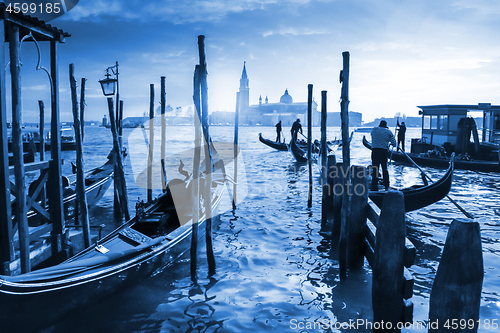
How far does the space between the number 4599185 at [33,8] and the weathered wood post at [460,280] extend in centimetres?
343

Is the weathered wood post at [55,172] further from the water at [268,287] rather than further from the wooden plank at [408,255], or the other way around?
the wooden plank at [408,255]

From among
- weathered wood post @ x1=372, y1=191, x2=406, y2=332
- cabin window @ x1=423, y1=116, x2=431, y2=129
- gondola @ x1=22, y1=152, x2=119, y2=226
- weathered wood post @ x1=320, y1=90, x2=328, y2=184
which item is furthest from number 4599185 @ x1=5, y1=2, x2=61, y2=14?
cabin window @ x1=423, y1=116, x2=431, y2=129

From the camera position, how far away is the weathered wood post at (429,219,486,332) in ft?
5.58

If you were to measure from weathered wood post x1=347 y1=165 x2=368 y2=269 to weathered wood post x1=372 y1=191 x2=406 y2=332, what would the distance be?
1.01 metres

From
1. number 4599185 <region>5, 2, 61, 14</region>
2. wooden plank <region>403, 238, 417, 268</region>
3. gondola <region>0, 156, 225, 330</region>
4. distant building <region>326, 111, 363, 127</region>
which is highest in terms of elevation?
distant building <region>326, 111, 363, 127</region>

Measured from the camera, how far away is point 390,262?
2338 millimetres

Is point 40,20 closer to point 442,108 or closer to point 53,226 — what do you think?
point 53,226

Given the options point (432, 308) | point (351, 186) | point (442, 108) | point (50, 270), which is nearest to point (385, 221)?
point (432, 308)

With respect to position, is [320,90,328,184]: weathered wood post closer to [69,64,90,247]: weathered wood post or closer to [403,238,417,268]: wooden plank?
[69,64,90,247]: weathered wood post

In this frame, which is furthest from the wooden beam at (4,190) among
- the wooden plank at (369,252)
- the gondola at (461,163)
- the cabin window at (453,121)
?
the cabin window at (453,121)

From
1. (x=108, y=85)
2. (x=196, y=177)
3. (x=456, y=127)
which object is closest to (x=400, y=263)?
(x=196, y=177)

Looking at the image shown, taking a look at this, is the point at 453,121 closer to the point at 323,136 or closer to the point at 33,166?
the point at 323,136

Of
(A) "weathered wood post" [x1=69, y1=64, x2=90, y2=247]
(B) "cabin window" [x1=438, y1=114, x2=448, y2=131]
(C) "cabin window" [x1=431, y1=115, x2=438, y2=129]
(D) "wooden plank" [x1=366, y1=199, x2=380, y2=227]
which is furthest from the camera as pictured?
(C) "cabin window" [x1=431, y1=115, x2=438, y2=129]

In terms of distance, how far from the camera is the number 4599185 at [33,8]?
9.70ft
